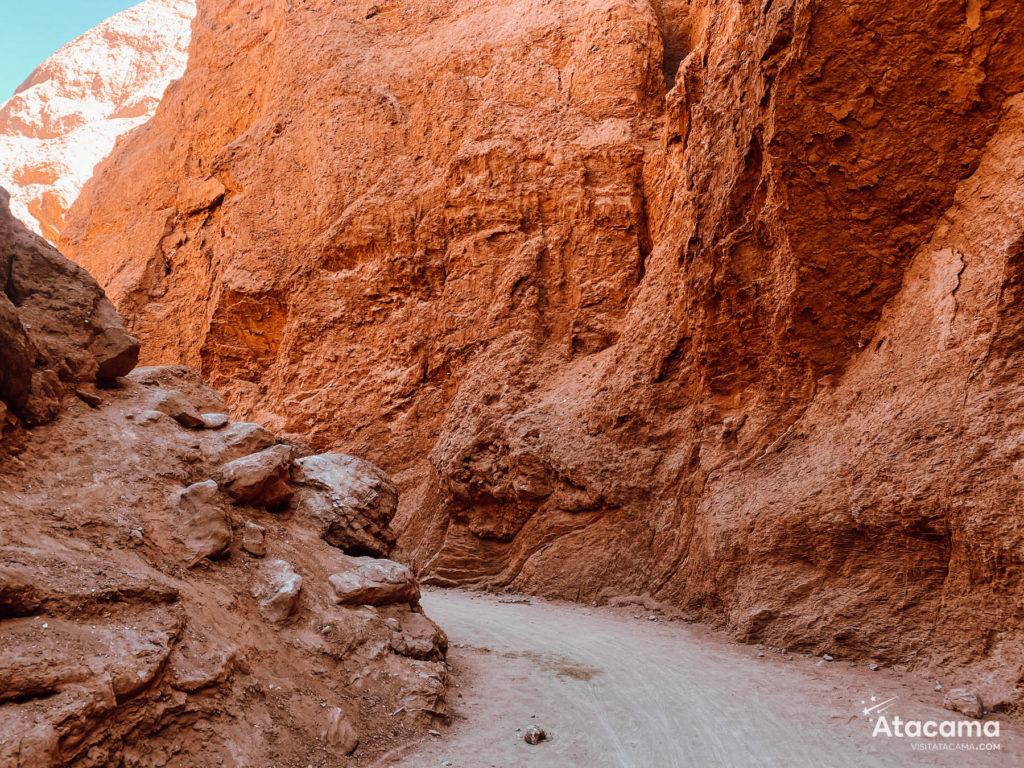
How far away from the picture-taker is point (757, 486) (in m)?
9.53

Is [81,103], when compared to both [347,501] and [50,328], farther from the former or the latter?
[347,501]

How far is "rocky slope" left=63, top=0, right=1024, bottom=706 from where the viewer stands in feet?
24.6

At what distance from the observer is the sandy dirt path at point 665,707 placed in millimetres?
5020

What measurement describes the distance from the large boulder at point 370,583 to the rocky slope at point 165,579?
0.06ft

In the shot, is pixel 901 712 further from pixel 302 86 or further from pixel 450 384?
pixel 302 86

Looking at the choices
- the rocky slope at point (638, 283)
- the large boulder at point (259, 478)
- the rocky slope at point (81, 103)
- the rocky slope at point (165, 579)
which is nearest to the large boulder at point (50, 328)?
the rocky slope at point (165, 579)

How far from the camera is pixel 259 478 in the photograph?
6.87 m

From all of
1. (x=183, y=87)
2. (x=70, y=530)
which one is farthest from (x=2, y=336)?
(x=183, y=87)

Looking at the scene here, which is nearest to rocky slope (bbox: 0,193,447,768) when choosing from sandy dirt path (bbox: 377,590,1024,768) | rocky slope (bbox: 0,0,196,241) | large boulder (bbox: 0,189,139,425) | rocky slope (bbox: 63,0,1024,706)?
large boulder (bbox: 0,189,139,425)

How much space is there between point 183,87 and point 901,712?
29.6 m

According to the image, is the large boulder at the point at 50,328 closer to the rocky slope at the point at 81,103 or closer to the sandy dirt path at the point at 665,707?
the sandy dirt path at the point at 665,707

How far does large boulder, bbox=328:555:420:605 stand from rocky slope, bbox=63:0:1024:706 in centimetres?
439

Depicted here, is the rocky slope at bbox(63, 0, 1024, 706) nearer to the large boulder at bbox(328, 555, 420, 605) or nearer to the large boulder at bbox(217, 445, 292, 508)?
the large boulder at bbox(328, 555, 420, 605)

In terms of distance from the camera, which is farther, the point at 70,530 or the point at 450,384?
the point at 450,384
